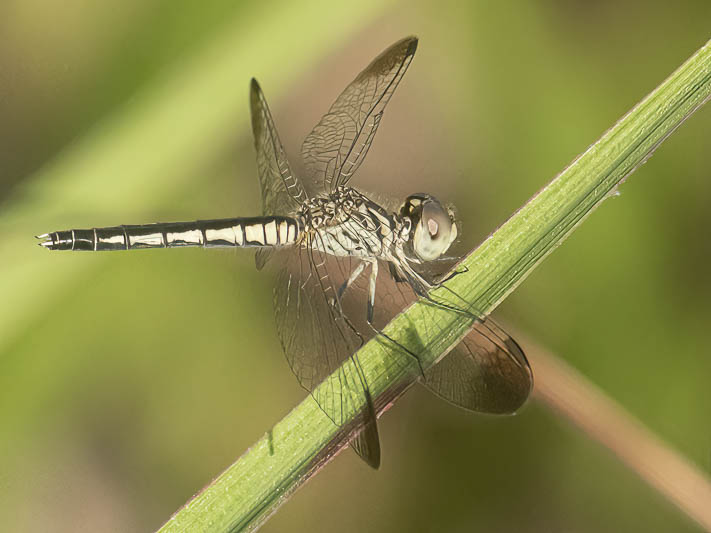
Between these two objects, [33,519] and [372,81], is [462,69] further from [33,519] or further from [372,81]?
[33,519]

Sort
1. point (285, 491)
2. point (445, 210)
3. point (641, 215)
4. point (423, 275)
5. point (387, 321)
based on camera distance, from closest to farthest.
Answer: point (285, 491) < point (387, 321) < point (423, 275) < point (445, 210) < point (641, 215)

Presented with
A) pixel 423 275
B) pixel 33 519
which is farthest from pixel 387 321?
pixel 33 519

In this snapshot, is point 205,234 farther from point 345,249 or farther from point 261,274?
point 345,249

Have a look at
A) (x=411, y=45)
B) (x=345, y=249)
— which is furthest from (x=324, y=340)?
(x=411, y=45)

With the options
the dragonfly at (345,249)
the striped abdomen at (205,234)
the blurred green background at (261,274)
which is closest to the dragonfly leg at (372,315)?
the dragonfly at (345,249)

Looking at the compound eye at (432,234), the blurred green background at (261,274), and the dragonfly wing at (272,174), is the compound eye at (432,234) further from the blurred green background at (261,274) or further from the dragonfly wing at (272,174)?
the dragonfly wing at (272,174)

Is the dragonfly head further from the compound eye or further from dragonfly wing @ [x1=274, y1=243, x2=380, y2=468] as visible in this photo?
dragonfly wing @ [x1=274, y1=243, x2=380, y2=468]
